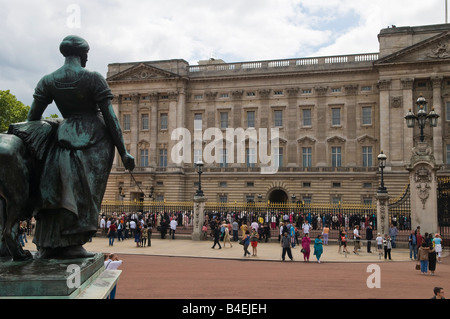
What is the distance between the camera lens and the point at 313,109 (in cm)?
4909

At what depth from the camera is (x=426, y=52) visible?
145 feet

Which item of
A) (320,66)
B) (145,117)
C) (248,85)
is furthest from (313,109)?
(145,117)

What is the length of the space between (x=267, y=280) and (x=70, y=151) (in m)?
9.84

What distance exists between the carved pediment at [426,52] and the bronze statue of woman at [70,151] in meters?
44.6

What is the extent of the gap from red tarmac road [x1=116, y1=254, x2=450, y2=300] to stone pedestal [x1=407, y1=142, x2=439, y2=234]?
3.39m

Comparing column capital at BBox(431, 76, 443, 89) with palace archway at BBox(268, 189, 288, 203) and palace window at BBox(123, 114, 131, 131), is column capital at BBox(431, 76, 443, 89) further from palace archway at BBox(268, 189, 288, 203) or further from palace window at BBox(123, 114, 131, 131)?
palace window at BBox(123, 114, 131, 131)

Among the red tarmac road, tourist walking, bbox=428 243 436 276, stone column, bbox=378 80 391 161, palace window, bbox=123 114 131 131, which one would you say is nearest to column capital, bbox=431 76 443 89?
stone column, bbox=378 80 391 161

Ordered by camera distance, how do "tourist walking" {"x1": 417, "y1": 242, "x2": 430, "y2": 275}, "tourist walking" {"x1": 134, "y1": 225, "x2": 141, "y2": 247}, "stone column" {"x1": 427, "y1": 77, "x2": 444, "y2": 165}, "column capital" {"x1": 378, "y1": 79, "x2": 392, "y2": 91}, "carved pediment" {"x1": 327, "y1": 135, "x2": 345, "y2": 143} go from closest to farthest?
"tourist walking" {"x1": 417, "y1": 242, "x2": 430, "y2": 275}
"tourist walking" {"x1": 134, "y1": 225, "x2": 141, "y2": 247}
"stone column" {"x1": 427, "y1": 77, "x2": 444, "y2": 165}
"column capital" {"x1": 378, "y1": 79, "x2": 392, "y2": 91}
"carved pediment" {"x1": 327, "y1": 135, "x2": 345, "y2": 143}

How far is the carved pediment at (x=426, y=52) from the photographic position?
43.3m

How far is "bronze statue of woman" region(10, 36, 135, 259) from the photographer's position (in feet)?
15.6

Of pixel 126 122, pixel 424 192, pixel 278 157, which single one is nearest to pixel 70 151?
pixel 424 192

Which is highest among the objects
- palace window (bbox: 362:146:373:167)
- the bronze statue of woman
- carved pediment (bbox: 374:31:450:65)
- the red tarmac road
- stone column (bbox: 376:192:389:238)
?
carved pediment (bbox: 374:31:450:65)

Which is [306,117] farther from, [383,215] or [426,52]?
[383,215]

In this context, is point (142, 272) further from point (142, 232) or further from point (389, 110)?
point (389, 110)
